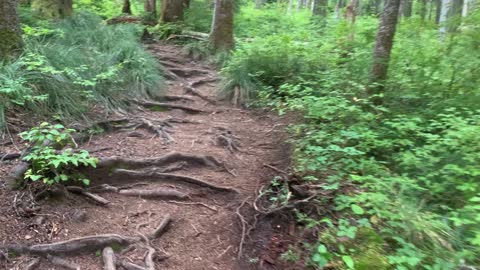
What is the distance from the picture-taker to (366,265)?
10.5ft

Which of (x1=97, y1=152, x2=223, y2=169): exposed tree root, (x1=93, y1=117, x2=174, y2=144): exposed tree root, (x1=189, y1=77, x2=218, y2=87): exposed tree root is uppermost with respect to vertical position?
(x1=189, y1=77, x2=218, y2=87): exposed tree root

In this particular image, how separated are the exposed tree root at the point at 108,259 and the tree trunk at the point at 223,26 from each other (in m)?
7.48

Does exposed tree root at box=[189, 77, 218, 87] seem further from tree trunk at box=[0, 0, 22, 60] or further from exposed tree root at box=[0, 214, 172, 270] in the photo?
exposed tree root at box=[0, 214, 172, 270]

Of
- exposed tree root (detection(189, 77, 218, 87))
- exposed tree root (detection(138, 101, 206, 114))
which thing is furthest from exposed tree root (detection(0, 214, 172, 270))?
exposed tree root (detection(189, 77, 218, 87))

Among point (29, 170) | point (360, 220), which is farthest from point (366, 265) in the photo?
point (29, 170)

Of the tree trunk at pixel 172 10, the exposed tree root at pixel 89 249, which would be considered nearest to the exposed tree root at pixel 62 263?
the exposed tree root at pixel 89 249

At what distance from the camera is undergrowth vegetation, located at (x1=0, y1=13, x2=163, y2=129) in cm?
552

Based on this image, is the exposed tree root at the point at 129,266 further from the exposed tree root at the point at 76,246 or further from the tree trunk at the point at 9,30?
the tree trunk at the point at 9,30

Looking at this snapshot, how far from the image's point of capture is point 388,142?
16.0 ft

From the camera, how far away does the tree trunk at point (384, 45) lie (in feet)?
19.9

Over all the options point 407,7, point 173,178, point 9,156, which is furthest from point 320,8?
point 9,156

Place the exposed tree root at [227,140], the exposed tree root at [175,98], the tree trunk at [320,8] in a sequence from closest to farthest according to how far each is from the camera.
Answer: the exposed tree root at [227,140] → the exposed tree root at [175,98] → the tree trunk at [320,8]

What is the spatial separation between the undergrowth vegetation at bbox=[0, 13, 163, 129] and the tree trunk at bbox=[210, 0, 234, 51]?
217cm

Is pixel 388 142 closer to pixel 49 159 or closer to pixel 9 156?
pixel 49 159
